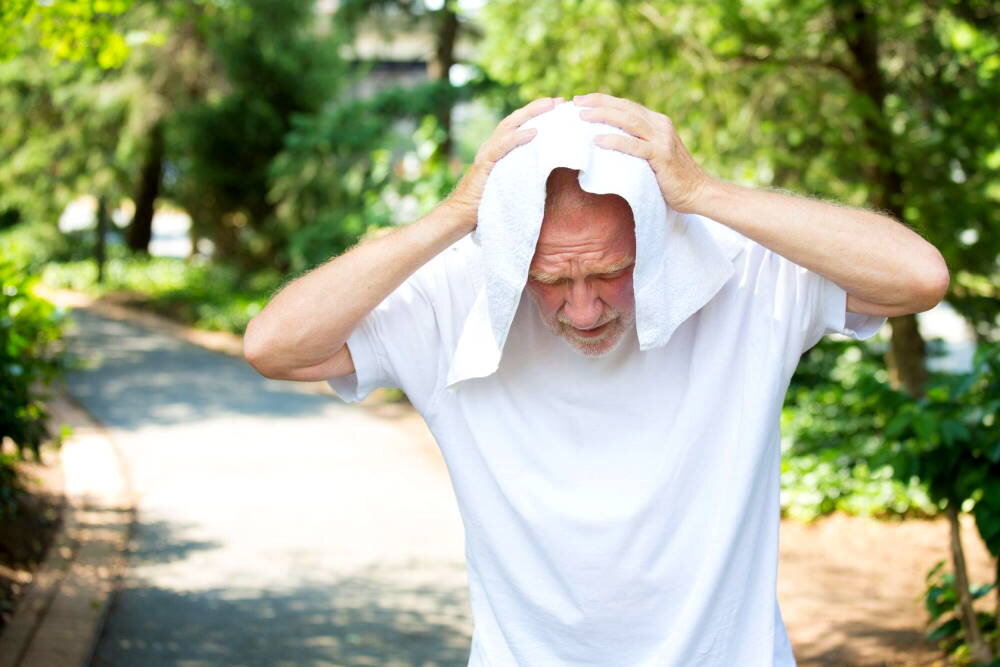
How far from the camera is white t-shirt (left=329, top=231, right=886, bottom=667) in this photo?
212 cm

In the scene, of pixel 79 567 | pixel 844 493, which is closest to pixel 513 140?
pixel 79 567

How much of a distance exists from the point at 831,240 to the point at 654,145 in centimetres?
36

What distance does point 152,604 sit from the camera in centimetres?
577

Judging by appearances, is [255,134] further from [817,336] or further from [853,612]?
[817,336]

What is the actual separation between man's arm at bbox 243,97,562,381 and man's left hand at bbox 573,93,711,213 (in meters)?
0.12

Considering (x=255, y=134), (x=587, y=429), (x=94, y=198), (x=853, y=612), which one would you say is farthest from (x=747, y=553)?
(x=94, y=198)

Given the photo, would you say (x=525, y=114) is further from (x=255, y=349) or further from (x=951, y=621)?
(x=951, y=621)

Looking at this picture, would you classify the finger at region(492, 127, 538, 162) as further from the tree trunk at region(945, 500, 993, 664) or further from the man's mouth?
the tree trunk at region(945, 500, 993, 664)

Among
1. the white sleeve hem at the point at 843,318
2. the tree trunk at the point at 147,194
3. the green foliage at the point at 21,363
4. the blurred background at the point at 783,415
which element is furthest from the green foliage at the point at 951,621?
the tree trunk at the point at 147,194

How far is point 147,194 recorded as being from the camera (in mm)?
23562

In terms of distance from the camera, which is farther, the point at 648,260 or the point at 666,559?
the point at 666,559

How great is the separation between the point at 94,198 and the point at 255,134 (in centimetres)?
481

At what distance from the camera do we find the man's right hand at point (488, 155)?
2016 millimetres

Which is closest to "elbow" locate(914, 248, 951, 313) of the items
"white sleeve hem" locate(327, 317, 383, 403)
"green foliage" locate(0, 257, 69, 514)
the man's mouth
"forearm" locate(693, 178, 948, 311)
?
"forearm" locate(693, 178, 948, 311)
